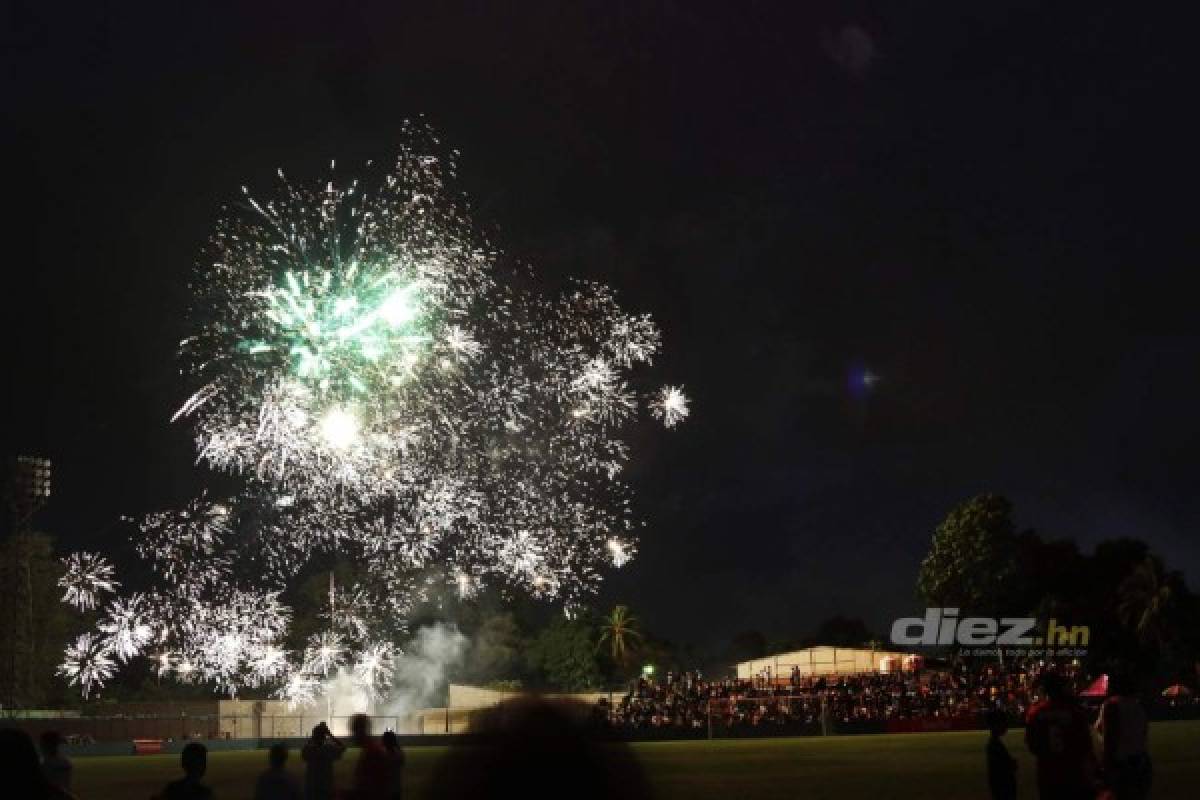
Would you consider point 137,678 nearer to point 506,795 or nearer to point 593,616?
point 593,616

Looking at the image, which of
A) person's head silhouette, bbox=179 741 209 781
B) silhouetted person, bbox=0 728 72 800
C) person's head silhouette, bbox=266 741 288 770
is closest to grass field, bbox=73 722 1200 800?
person's head silhouette, bbox=266 741 288 770

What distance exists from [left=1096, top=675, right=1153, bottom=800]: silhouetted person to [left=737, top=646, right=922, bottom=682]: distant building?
65422 mm

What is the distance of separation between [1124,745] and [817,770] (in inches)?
905

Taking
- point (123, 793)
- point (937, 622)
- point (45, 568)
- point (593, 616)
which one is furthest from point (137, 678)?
point (123, 793)

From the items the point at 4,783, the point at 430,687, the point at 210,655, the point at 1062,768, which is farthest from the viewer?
the point at 430,687

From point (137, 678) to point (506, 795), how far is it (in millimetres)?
130434

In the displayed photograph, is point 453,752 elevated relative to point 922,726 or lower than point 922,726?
elevated

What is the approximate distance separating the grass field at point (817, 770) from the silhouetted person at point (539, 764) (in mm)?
16290

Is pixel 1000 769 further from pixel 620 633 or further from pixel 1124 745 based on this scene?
pixel 620 633

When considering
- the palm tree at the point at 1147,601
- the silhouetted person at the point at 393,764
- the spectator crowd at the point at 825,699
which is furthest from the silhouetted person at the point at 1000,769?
the palm tree at the point at 1147,601

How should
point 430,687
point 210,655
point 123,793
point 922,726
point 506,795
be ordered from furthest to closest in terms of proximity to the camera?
point 430,687 < point 922,726 < point 210,655 < point 123,793 < point 506,795

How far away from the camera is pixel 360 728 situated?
14352 mm

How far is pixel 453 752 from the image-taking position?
3.37 metres

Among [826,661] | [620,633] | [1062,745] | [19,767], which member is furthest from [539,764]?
[620,633]
